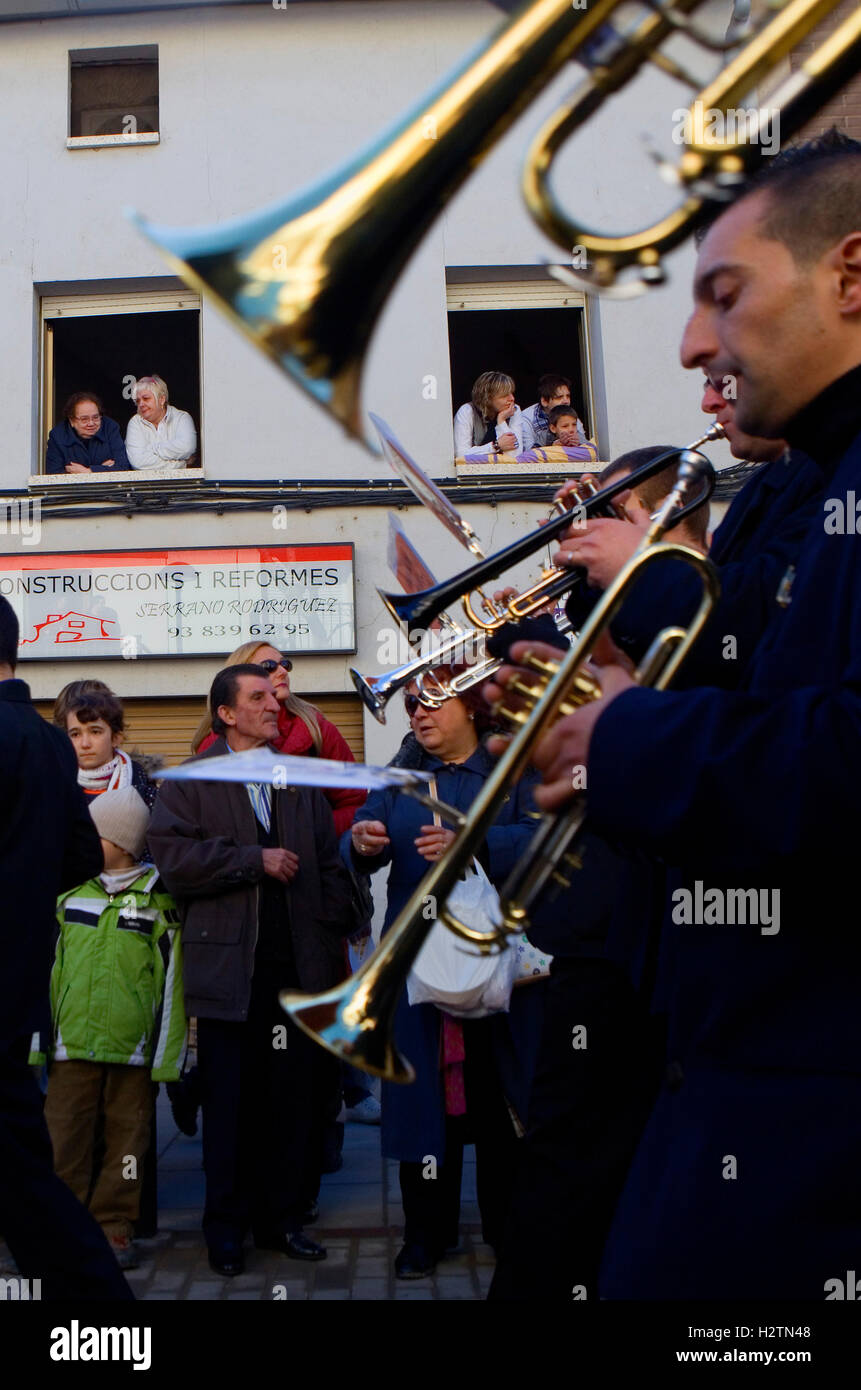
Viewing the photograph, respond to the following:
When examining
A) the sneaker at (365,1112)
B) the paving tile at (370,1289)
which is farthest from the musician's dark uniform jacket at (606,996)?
the sneaker at (365,1112)

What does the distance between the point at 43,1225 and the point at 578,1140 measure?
4.34 ft

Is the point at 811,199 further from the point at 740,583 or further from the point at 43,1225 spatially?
the point at 43,1225

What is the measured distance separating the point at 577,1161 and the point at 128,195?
28.4 ft

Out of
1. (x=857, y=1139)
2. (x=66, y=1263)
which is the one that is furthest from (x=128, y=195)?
(x=857, y=1139)

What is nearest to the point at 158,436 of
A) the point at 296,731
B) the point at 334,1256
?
the point at 296,731

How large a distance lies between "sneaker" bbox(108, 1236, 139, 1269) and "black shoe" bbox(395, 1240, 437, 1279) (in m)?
0.87

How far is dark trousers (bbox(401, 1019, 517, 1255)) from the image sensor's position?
13.7ft

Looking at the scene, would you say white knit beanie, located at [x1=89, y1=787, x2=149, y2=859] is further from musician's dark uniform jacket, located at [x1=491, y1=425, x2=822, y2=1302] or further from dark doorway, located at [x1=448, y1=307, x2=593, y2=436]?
dark doorway, located at [x1=448, y1=307, x2=593, y2=436]

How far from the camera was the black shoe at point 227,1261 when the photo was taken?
13.5 feet

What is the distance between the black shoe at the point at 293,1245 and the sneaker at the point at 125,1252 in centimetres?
42

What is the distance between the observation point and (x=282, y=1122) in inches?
174

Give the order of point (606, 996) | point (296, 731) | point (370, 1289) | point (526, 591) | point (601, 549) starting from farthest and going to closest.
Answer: point (296, 731) → point (370, 1289) → point (606, 996) → point (526, 591) → point (601, 549)

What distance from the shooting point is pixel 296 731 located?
512 centimetres

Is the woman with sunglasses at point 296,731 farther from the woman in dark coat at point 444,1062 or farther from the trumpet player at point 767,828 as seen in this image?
the trumpet player at point 767,828
